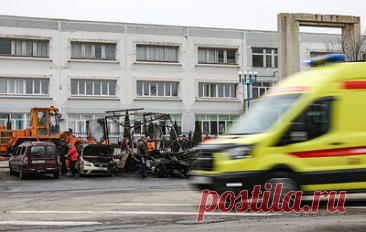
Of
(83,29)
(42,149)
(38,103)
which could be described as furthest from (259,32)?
(42,149)

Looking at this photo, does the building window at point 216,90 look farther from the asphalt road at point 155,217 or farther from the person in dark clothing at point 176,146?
the asphalt road at point 155,217

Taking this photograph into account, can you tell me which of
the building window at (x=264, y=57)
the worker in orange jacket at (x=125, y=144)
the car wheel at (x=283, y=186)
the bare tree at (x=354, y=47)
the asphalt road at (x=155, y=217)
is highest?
the building window at (x=264, y=57)

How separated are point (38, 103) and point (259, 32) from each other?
788 inches

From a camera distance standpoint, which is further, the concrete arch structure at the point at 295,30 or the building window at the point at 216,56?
the building window at the point at 216,56

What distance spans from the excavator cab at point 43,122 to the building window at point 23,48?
13215mm

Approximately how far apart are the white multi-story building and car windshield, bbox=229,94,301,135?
3005cm

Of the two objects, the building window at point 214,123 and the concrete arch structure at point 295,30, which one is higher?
the concrete arch structure at point 295,30

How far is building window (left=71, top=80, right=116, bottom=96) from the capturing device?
131 feet

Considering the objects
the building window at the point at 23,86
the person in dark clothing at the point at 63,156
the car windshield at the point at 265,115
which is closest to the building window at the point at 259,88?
the building window at the point at 23,86

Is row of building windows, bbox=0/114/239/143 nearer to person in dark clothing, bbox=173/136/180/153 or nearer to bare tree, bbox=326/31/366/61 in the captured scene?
person in dark clothing, bbox=173/136/180/153

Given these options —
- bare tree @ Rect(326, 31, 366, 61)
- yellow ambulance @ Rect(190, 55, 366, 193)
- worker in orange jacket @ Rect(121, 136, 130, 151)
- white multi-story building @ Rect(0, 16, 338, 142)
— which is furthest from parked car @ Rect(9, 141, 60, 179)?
bare tree @ Rect(326, 31, 366, 61)

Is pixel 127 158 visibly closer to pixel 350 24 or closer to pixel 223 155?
pixel 223 155

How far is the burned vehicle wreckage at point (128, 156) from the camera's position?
20.6 metres

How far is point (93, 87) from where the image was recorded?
40438mm
